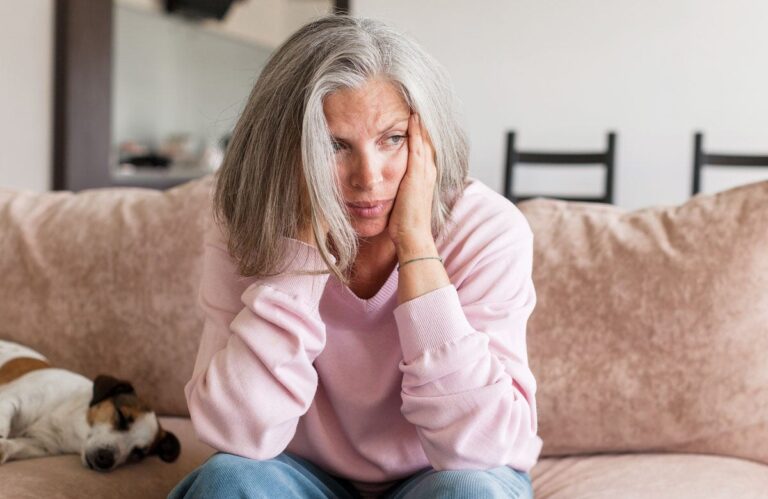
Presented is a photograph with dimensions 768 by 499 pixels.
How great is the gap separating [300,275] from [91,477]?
57cm

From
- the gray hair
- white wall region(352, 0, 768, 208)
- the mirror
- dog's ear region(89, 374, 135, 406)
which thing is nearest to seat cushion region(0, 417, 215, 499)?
dog's ear region(89, 374, 135, 406)

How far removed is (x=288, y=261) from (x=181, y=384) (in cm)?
66

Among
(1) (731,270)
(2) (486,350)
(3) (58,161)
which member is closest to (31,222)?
(2) (486,350)

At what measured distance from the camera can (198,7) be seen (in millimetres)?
6574

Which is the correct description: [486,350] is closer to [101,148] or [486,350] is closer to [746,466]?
[746,466]

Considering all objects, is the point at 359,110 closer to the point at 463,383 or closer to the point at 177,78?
the point at 463,383

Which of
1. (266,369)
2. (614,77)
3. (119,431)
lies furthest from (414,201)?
(614,77)

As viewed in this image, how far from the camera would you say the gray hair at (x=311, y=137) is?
121cm

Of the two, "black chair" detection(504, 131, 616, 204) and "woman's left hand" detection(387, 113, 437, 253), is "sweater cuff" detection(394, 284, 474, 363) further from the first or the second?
"black chair" detection(504, 131, 616, 204)

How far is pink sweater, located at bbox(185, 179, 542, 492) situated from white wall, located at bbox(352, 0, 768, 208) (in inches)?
122

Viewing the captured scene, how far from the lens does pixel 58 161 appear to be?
405 centimetres

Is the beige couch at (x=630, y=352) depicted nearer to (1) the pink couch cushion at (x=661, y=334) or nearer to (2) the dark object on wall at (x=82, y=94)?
(1) the pink couch cushion at (x=661, y=334)

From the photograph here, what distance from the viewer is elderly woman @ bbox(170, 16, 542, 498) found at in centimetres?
120

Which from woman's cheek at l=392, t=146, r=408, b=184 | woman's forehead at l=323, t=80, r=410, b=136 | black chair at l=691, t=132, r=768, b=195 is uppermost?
woman's forehead at l=323, t=80, r=410, b=136
